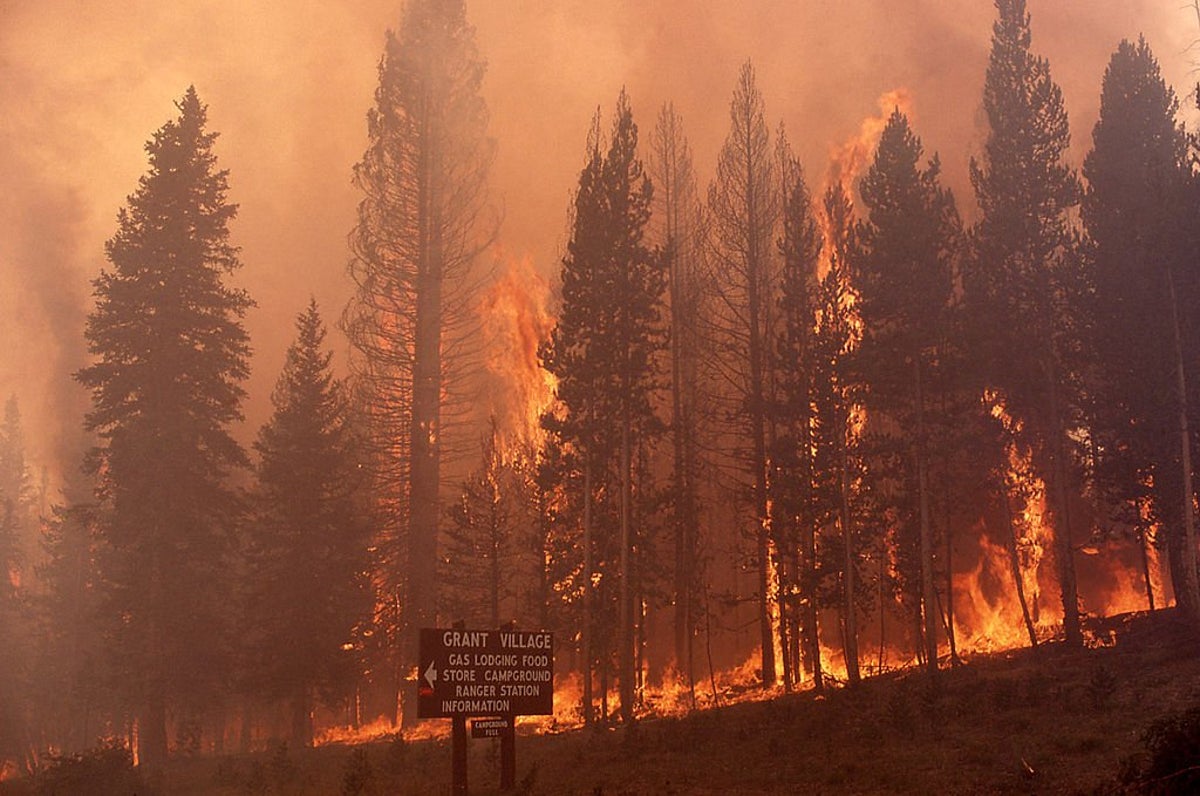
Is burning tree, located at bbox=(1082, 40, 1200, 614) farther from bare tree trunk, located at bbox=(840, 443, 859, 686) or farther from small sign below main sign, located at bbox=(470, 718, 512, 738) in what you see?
small sign below main sign, located at bbox=(470, 718, 512, 738)

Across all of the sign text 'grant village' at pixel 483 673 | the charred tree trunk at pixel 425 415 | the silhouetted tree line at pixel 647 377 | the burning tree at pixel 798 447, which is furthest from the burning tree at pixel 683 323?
the sign text 'grant village' at pixel 483 673

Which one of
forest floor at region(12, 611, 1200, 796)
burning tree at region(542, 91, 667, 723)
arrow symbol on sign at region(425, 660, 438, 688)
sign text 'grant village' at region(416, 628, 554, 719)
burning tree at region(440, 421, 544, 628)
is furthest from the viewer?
burning tree at region(440, 421, 544, 628)

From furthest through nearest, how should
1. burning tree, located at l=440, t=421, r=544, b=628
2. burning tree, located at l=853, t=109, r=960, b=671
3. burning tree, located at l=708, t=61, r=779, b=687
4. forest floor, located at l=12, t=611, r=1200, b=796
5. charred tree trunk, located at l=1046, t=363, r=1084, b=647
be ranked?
1. burning tree, located at l=440, t=421, r=544, b=628
2. burning tree, located at l=708, t=61, r=779, b=687
3. burning tree, located at l=853, t=109, r=960, b=671
4. charred tree trunk, located at l=1046, t=363, r=1084, b=647
5. forest floor, located at l=12, t=611, r=1200, b=796

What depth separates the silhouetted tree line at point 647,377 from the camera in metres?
32.7

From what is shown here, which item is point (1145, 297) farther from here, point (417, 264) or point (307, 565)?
point (307, 565)

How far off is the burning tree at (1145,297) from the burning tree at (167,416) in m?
29.7

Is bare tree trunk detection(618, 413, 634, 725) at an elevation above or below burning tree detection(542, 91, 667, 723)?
below

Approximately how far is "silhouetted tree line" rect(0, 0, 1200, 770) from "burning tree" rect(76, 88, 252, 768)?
12 cm

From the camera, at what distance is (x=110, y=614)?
36406mm

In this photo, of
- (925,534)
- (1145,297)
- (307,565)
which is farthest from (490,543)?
(1145,297)

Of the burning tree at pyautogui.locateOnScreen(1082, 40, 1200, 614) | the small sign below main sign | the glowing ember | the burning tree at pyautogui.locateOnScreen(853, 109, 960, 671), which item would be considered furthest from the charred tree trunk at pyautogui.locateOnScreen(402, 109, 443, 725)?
the burning tree at pyautogui.locateOnScreen(1082, 40, 1200, 614)

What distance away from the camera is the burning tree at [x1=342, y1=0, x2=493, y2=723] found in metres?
40.5

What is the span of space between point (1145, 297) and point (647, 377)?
15.8 m

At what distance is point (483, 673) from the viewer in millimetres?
18609
